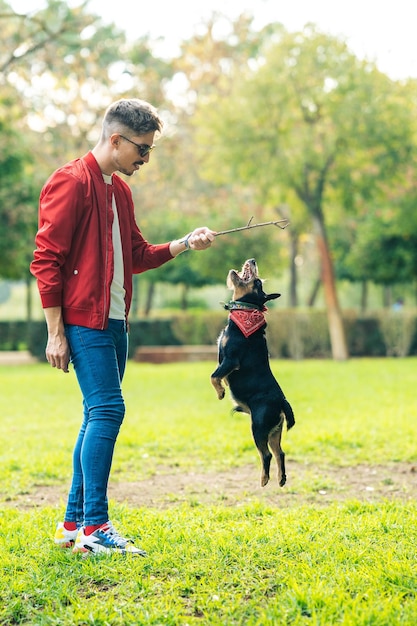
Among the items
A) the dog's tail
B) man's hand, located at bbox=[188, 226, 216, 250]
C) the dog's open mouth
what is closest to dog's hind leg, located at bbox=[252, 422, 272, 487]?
the dog's tail

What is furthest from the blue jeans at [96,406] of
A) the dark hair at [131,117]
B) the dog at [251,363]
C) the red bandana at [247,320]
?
the dark hair at [131,117]

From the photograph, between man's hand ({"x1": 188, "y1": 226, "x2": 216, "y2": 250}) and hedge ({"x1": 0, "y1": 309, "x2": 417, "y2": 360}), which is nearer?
man's hand ({"x1": 188, "y1": 226, "x2": 216, "y2": 250})

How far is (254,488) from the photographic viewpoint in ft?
20.1

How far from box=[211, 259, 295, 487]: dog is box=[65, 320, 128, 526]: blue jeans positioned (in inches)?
24.5

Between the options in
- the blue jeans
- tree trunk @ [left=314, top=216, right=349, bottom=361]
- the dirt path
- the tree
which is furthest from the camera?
tree trunk @ [left=314, top=216, right=349, bottom=361]

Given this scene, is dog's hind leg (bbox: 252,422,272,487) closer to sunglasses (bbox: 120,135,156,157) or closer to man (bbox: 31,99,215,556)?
man (bbox: 31,99,215,556)

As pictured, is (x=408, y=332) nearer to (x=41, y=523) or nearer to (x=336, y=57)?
(x=336, y=57)

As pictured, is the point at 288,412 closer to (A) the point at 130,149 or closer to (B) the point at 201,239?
(B) the point at 201,239

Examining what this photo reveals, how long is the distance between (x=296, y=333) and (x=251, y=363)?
20004 millimetres

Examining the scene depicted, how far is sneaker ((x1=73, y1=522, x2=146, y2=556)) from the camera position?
3.95 metres

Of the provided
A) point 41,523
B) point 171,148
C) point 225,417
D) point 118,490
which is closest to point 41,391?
point 225,417

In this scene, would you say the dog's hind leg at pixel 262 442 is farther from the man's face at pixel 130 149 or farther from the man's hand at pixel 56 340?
the man's face at pixel 130 149

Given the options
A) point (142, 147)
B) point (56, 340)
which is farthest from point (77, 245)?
point (142, 147)

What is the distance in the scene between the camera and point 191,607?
11.0 feet
